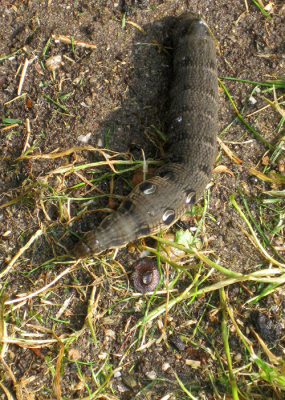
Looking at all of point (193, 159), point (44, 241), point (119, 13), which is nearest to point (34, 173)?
point (44, 241)

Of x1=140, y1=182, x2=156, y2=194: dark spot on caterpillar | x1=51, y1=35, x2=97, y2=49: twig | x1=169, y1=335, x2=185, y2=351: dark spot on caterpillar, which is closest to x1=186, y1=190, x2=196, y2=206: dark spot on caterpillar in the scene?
x1=140, y1=182, x2=156, y2=194: dark spot on caterpillar

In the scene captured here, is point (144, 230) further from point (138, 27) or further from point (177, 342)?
point (138, 27)

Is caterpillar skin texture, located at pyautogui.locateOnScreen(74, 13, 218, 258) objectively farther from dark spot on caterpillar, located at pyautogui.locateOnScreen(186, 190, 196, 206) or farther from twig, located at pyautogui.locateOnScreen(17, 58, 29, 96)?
twig, located at pyautogui.locateOnScreen(17, 58, 29, 96)

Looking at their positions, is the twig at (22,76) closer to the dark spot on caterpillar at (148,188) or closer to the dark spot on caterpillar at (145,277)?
the dark spot on caterpillar at (148,188)

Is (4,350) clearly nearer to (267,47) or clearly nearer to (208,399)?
(208,399)

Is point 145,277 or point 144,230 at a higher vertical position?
point 144,230

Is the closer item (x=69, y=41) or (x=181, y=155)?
(x=181, y=155)

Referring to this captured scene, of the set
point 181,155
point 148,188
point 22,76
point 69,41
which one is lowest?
point 148,188

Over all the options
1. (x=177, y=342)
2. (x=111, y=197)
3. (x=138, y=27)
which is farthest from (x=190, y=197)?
(x=138, y=27)
